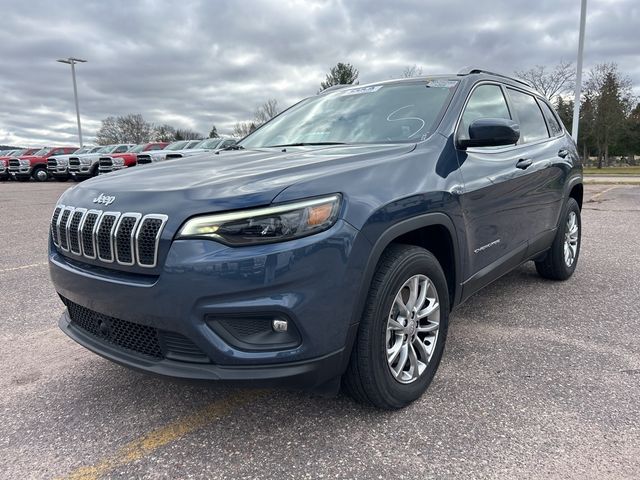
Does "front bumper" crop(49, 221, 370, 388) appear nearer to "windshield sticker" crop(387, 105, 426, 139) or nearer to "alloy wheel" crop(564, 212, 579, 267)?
"windshield sticker" crop(387, 105, 426, 139)

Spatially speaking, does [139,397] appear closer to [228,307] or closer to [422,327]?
[228,307]

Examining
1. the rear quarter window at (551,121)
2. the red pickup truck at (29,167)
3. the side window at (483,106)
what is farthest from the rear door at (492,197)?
the red pickup truck at (29,167)

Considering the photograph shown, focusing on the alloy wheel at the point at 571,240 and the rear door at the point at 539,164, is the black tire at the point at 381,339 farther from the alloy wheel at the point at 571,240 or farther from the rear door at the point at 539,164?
the alloy wheel at the point at 571,240

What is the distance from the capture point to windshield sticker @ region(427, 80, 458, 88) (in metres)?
3.37

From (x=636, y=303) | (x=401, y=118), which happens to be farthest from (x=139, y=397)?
(x=636, y=303)

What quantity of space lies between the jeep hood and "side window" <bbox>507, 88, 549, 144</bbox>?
1796mm

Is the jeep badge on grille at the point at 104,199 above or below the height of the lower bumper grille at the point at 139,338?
above

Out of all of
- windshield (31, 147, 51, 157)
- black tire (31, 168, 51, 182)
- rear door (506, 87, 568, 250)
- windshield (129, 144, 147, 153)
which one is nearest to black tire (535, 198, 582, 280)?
rear door (506, 87, 568, 250)

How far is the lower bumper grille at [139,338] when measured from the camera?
2117 mm

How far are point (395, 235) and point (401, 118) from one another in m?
1.15

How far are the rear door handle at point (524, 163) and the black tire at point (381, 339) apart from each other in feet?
4.91

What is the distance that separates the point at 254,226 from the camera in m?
2.01

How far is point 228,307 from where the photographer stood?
1983 mm

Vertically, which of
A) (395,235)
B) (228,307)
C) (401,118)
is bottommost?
(228,307)
